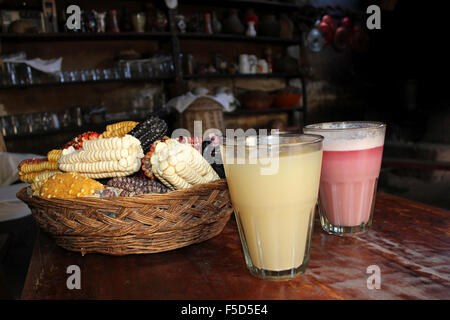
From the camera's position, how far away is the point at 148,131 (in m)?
0.83

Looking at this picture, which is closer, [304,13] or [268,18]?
[268,18]

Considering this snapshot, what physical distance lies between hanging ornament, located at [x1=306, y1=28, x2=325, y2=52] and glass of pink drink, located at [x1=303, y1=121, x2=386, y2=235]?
497 cm

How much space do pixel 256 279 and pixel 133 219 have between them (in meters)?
0.25

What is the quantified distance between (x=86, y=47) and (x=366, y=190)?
385 centimetres

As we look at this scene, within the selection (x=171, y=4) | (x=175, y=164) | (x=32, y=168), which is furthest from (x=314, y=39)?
(x=175, y=164)

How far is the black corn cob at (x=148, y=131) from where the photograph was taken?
2.70 feet

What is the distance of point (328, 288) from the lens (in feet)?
1.67

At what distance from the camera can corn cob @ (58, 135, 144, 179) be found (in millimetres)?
729

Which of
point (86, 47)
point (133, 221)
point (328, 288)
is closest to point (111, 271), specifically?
point (133, 221)

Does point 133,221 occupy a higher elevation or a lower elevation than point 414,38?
lower

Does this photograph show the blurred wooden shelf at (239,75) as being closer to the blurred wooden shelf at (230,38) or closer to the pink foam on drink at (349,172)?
the blurred wooden shelf at (230,38)
